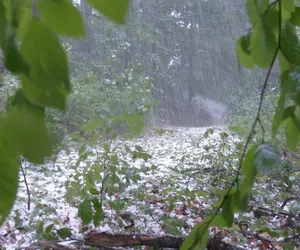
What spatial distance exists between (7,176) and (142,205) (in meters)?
1.73

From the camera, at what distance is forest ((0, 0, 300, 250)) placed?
0.24 metres

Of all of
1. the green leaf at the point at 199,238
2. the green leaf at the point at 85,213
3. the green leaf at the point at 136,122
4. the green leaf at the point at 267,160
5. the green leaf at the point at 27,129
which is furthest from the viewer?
the green leaf at the point at 136,122

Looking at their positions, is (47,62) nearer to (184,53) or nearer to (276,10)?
(276,10)

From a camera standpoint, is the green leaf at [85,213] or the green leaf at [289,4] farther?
the green leaf at [85,213]

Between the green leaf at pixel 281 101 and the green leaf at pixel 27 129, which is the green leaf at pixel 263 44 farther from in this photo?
the green leaf at pixel 27 129

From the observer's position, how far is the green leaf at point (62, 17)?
250 mm

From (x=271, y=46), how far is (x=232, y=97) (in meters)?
5.85

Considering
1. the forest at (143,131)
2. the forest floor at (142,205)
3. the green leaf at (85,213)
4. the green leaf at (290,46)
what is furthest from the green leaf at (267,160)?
the green leaf at (85,213)

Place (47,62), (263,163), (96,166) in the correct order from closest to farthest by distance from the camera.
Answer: (47,62) → (263,163) → (96,166)

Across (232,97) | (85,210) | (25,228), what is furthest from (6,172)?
(232,97)

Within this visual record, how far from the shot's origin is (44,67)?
0.77 ft

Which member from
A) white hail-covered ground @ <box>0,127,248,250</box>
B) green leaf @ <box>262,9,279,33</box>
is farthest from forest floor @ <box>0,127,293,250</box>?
green leaf @ <box>262,9,279,33</box>

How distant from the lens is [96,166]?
1832mm

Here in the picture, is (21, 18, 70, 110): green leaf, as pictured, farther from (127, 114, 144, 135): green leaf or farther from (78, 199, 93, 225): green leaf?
(127, 114, 144, 135): green leaf
